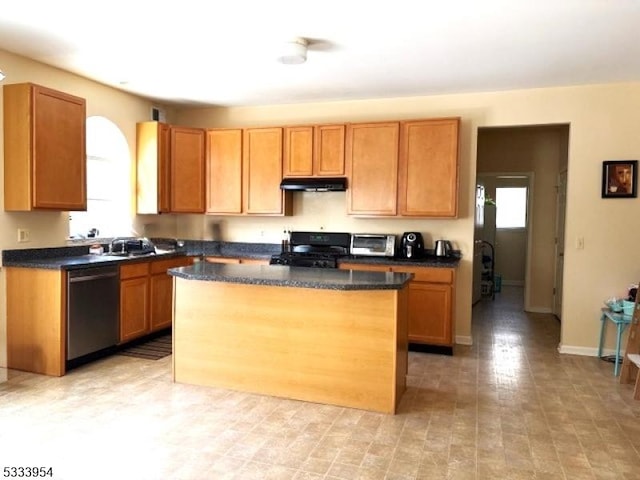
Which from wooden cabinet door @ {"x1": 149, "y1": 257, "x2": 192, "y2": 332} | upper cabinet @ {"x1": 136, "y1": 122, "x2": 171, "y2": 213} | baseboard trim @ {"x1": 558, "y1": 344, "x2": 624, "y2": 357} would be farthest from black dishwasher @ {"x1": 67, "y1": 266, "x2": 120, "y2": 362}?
baseboard trim @ {"x1": 558, "y1": 344, "x2": 624, "y2": 357}

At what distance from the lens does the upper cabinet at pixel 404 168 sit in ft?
15.0

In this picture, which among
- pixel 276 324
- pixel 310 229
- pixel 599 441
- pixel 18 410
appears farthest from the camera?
pixel 310 229

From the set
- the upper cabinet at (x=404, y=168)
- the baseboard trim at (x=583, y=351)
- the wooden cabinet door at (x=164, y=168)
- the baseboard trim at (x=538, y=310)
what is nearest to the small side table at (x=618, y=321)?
the baseboard trim at (x=583, y=351)

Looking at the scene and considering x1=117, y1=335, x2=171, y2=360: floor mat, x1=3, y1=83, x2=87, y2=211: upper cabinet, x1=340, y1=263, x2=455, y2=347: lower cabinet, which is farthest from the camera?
x1=340, y1=263, x2=455, y2=347: lower cabinet

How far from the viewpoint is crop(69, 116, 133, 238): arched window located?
4.84m

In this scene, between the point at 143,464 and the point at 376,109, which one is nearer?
the point at 143,464

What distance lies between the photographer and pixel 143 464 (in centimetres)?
239

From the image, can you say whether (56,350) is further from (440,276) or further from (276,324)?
(440,276)

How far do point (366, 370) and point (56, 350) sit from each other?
8.12ft

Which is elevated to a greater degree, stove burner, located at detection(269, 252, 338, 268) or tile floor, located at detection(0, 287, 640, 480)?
stove burner, located at detection(269, 252, 338, 268)

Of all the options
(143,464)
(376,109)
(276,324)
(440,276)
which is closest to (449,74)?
(376,109)

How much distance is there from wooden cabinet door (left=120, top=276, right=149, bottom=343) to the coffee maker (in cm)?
267

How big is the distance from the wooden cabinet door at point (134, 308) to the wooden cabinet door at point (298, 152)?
1.92 meters

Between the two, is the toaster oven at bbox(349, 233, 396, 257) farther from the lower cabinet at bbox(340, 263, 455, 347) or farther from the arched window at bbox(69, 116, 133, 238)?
the arched window at bbox(69, 116, 133, 238)
